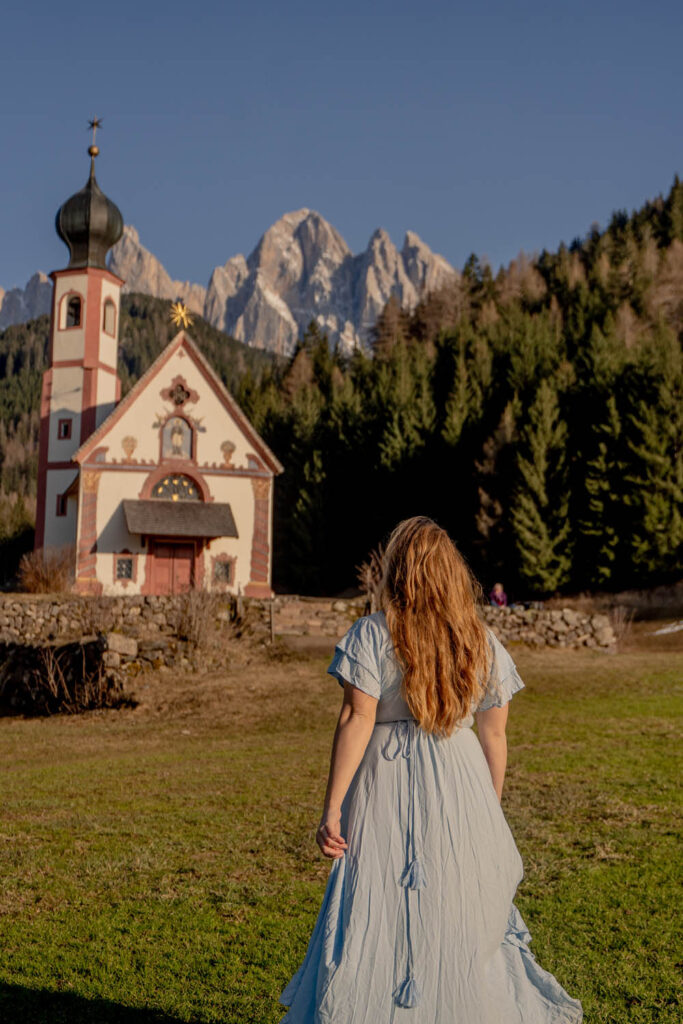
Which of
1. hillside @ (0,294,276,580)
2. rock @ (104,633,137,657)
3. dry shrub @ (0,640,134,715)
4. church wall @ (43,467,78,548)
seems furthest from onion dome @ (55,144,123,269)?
hillside @ (0,294,276,580)

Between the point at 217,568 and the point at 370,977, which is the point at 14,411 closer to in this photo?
the point at 217,568

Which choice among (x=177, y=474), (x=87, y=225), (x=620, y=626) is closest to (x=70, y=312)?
(x=87, y=225)

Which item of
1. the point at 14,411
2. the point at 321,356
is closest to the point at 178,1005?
the point at 321,356

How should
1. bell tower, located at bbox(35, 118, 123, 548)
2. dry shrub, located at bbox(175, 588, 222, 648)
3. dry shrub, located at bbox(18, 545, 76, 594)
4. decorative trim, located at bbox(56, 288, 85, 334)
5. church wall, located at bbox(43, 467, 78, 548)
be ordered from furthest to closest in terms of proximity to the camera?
decorative trim, located at bbox(56, 288, 85, 334) → bell tower, located at bbox(35, 118, 123, 548) → church wall, located at bbox(43, 467, 78, 548) → dry shrub, located at bbox(18, 545, 76, 594) → dry shrub, located at bbox(175, 588, 222, 648)

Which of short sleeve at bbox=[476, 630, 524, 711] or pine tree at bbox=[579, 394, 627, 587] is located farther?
pine tree at bbox=[579, 394, 627, 587]

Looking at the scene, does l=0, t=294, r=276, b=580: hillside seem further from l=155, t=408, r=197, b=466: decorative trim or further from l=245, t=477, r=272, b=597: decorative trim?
l=245, t=477, r=272, b=597: decorative trim

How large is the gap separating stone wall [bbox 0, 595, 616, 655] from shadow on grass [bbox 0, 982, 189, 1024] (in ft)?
52.4

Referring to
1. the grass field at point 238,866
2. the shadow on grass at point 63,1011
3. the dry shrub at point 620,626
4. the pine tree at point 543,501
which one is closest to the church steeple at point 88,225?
the pine tree at point 543,501

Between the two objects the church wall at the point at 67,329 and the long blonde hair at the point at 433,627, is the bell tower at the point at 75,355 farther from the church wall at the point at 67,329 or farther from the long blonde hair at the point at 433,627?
the long blonde hair at the point at 433,627

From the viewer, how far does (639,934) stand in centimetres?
575

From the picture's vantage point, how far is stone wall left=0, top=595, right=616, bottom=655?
22.5 meters

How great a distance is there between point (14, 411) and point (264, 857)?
134m

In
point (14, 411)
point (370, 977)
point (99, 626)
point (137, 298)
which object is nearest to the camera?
point (370, 977)

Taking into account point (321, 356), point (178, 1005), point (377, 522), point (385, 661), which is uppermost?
point (321, 356)
